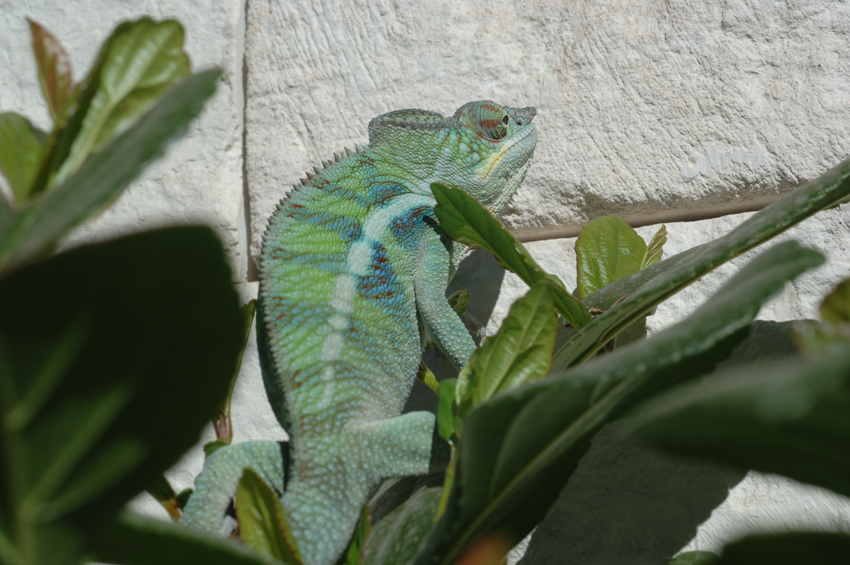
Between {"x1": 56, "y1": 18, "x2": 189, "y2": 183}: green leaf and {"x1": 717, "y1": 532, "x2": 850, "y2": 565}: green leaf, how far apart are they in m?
0.41

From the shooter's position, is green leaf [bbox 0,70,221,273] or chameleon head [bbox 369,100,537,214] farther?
chameleon head [bbox 369,100,537,214]

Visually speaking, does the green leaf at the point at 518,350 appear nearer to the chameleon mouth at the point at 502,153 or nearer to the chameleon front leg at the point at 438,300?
the chameleon front leg at the point at 438,300

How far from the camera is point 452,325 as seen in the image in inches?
38.4

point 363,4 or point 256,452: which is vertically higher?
point 363,4

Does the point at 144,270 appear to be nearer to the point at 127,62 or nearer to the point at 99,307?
the point at 99,307

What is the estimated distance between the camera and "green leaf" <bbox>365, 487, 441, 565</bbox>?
60 cm

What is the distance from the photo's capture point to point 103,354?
1.15 feet

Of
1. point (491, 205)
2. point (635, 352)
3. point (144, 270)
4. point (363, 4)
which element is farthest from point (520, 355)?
point (363, 4)

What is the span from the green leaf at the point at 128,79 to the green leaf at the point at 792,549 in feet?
1.34

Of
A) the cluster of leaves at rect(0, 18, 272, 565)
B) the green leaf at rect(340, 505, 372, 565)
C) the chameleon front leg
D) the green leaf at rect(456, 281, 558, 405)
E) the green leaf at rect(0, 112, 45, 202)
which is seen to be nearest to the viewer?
the cluster of leaves at rect(0, 18, 272, 565)

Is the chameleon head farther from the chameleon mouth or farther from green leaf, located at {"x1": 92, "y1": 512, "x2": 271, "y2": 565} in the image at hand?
green leaf, located at {"x1": 92, "y1": 512, "x2": 271, "y2": 565}

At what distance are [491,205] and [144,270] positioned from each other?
2.78ft

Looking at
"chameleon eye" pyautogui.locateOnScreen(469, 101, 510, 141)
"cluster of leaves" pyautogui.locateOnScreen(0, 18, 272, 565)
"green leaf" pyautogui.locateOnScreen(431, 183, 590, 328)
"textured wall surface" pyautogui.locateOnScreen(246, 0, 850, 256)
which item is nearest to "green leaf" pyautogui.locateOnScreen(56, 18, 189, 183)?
"cluster of leaves" pyautogui.locateOnScreen(0, 18, 272, 565)

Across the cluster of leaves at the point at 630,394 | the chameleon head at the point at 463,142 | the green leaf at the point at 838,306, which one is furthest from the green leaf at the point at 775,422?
the chameleon head at the point at 463,142
